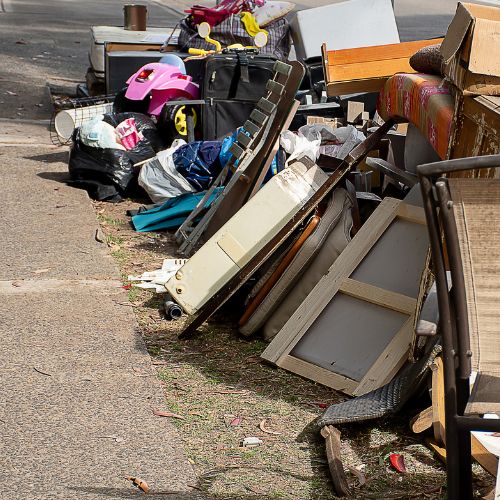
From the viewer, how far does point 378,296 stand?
427cm

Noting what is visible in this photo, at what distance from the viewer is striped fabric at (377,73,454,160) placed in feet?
13.4

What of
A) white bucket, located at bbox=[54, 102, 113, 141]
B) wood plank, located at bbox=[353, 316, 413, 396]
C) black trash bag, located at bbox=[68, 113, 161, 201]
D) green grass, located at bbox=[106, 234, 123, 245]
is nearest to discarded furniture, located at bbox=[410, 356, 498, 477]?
wood plank, located at bbox=[353, 316, 413, 396]

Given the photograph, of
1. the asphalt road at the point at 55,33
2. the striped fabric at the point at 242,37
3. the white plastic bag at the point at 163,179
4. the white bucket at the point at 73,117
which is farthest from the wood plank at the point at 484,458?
the asphalt road at the point at 55,33

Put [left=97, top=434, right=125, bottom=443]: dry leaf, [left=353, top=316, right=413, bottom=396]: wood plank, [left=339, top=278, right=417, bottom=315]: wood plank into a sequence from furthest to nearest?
[left=339, top=278, right=417, bottom=315]: wood plank, [left=353, top=316, right=413, bottom=396]: wood plank, [left=97, top=434, right=125, bottom=443]: dry leaf

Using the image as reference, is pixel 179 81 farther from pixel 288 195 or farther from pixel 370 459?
pixel 370 459

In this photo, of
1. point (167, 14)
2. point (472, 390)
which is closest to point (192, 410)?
point (472, 390)

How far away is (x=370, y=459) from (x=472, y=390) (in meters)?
1.32

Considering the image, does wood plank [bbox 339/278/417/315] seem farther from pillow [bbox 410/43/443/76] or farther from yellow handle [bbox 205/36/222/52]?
yellow handle [bbox 205/36/222/52]

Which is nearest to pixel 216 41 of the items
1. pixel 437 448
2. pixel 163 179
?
pixel 163 179

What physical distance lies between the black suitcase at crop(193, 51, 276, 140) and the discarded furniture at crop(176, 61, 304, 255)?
163 centimetres

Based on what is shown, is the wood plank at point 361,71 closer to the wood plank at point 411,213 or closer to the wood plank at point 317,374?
the wood plank at point 411,213

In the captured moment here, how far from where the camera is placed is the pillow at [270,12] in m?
8.61

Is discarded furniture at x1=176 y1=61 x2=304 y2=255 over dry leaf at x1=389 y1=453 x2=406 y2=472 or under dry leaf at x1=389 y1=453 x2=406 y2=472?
over

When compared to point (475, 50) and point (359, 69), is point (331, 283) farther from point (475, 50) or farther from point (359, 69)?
point (359, 69)
